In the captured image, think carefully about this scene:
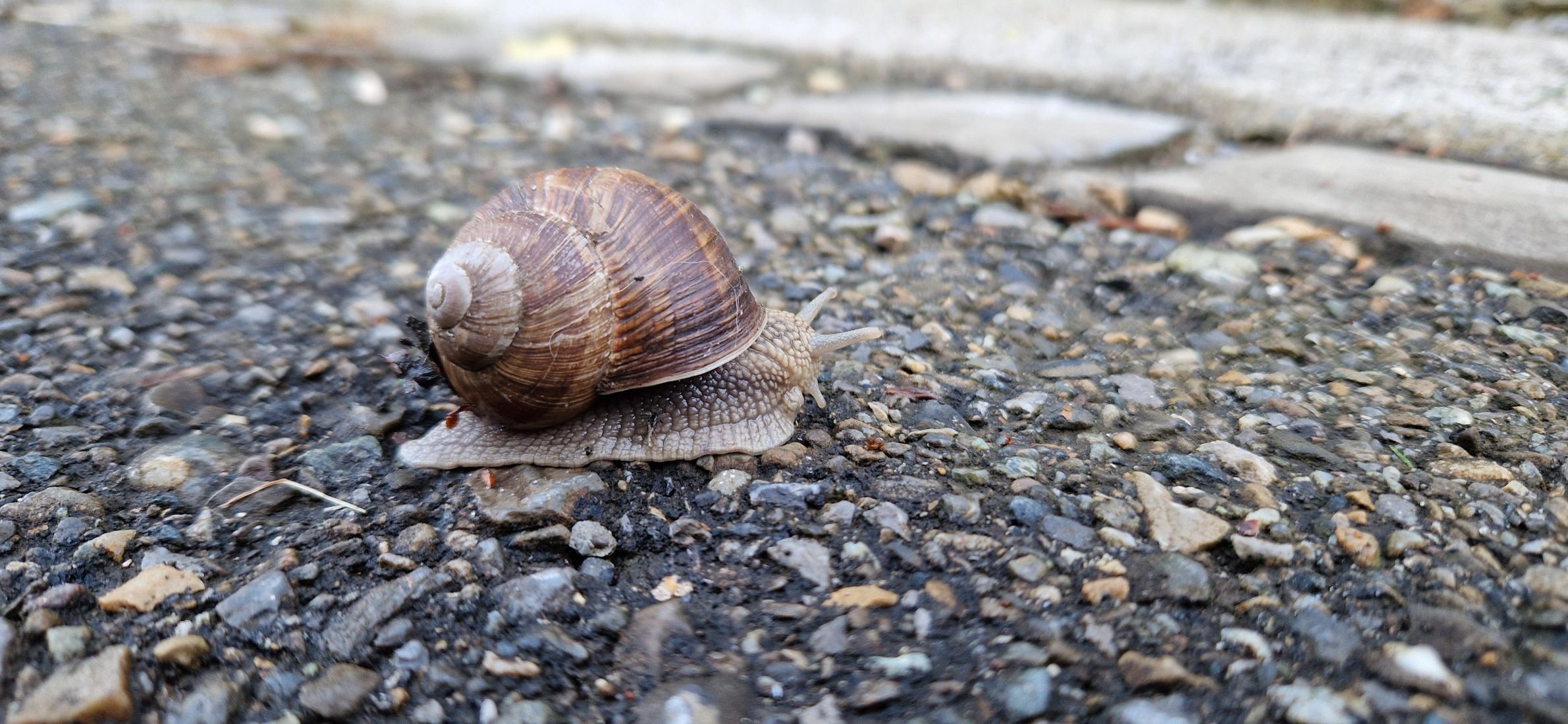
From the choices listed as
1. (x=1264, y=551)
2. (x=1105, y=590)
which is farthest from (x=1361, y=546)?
(x=1105, y=590)

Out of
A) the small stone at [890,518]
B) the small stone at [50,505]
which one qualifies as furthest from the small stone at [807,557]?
the small stone at [50,505]

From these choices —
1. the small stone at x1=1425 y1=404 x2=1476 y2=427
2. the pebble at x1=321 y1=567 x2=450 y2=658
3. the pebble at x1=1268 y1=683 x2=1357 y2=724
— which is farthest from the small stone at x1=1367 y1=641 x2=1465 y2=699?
→ the pebble at x1=321 y1=567 x2=450 y2=658

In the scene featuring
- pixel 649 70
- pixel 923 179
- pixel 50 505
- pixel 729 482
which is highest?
pixel 649 70

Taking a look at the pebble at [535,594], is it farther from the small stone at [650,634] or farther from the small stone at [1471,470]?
the small stone at [1471,470]

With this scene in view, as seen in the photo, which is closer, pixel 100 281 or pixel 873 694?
pixel 873 694

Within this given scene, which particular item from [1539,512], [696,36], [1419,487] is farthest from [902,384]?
[696,36]

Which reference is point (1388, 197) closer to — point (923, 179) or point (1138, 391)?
point (1138, 391)

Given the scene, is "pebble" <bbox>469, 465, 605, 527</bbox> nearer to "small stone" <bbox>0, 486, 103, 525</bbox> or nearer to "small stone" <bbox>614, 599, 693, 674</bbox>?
"small stone" <bbox>614, 599, 693, 674</bbox>
